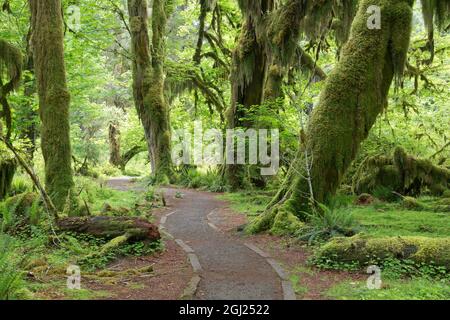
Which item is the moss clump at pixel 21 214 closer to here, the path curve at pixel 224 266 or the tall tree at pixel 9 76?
the tall tree at pixel 9 76

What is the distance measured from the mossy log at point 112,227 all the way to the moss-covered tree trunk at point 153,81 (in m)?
13.2

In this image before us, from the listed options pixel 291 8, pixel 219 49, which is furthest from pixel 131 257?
pixel 219 49

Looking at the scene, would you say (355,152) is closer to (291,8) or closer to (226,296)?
(291,8)

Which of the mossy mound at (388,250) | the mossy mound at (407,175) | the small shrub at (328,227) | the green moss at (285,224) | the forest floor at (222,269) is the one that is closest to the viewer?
the forest floor at (222,269)

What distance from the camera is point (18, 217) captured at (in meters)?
9.20

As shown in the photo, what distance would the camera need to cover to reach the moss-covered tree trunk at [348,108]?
359 inches

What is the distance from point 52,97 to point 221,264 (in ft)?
Answer: 19.9

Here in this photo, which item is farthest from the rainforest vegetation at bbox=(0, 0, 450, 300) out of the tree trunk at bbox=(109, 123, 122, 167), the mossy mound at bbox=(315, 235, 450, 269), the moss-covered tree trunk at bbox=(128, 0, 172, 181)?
the tree trunk at bbox=(109, 123, 122, 167)

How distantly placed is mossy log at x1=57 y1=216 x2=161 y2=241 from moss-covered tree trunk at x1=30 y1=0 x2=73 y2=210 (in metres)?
2.13

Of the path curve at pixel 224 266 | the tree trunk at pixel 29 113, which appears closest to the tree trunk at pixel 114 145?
the tree trunk at pixel 29 113

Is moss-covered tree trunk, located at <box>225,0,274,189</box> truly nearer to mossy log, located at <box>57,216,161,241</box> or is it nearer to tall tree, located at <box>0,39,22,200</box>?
tall tree, located at <box>0,39,22,200</box>

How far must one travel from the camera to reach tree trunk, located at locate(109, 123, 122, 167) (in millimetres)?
35344

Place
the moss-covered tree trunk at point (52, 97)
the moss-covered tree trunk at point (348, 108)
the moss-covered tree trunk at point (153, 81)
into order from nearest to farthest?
1. the moss-covered tree trunk at point (348, 108)
2. the moss-covered tree trunk at point (52, 97)
3. the moss-covered tree trunk at point (153, 81)
